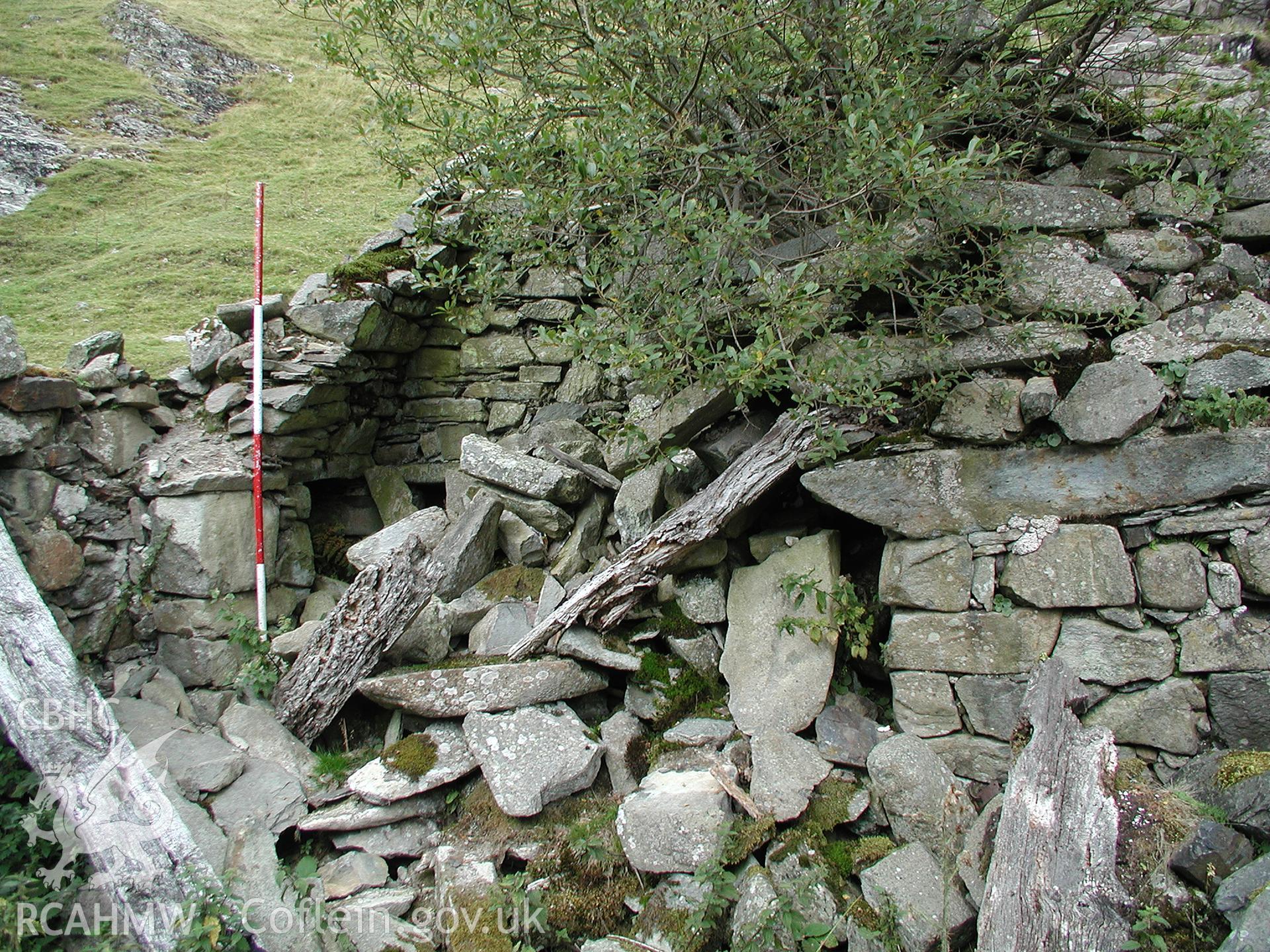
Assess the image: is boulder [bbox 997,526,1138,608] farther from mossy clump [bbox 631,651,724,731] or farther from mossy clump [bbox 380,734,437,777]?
mossy clump [bbox 380,734,437,777]

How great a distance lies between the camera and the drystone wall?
3.57m

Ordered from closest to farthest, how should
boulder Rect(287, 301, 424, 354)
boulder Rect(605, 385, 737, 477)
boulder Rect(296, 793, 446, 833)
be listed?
1. boulder Rect(296, 793, 446, 833)
2. boulder Rect(605, 385, 737, 477)
3. boulder Rect(287, 301, 424, 354)

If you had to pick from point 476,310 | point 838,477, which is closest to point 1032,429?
point 838,477

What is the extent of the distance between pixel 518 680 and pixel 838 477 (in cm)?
227

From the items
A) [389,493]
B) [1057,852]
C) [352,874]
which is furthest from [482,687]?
[1057,852]

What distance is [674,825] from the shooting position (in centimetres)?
375

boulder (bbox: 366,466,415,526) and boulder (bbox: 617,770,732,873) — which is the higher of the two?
boulder (bbox: 617,770,732,873)

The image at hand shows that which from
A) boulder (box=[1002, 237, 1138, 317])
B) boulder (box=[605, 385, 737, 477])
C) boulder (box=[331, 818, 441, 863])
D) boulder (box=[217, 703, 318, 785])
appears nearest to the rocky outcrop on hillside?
boulder (box=[217, 703, 318, 785])

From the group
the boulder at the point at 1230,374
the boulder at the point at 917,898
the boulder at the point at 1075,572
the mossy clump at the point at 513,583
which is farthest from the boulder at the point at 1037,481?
the mossy clump at the point at 513,583

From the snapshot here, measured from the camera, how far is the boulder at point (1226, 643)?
11.6 feet

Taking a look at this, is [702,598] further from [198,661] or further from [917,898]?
[198,661]

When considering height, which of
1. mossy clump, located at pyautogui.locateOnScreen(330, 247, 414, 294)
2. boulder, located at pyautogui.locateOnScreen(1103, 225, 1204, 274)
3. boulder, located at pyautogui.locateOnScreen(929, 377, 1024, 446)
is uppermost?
boulder, located at pyautogui.locateOnScreen(1103, 225, 1204, 274)

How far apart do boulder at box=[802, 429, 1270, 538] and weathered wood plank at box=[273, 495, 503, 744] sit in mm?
2600

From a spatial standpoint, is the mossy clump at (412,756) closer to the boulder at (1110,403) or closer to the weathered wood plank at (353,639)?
the weathered wood plank at (353,639)
